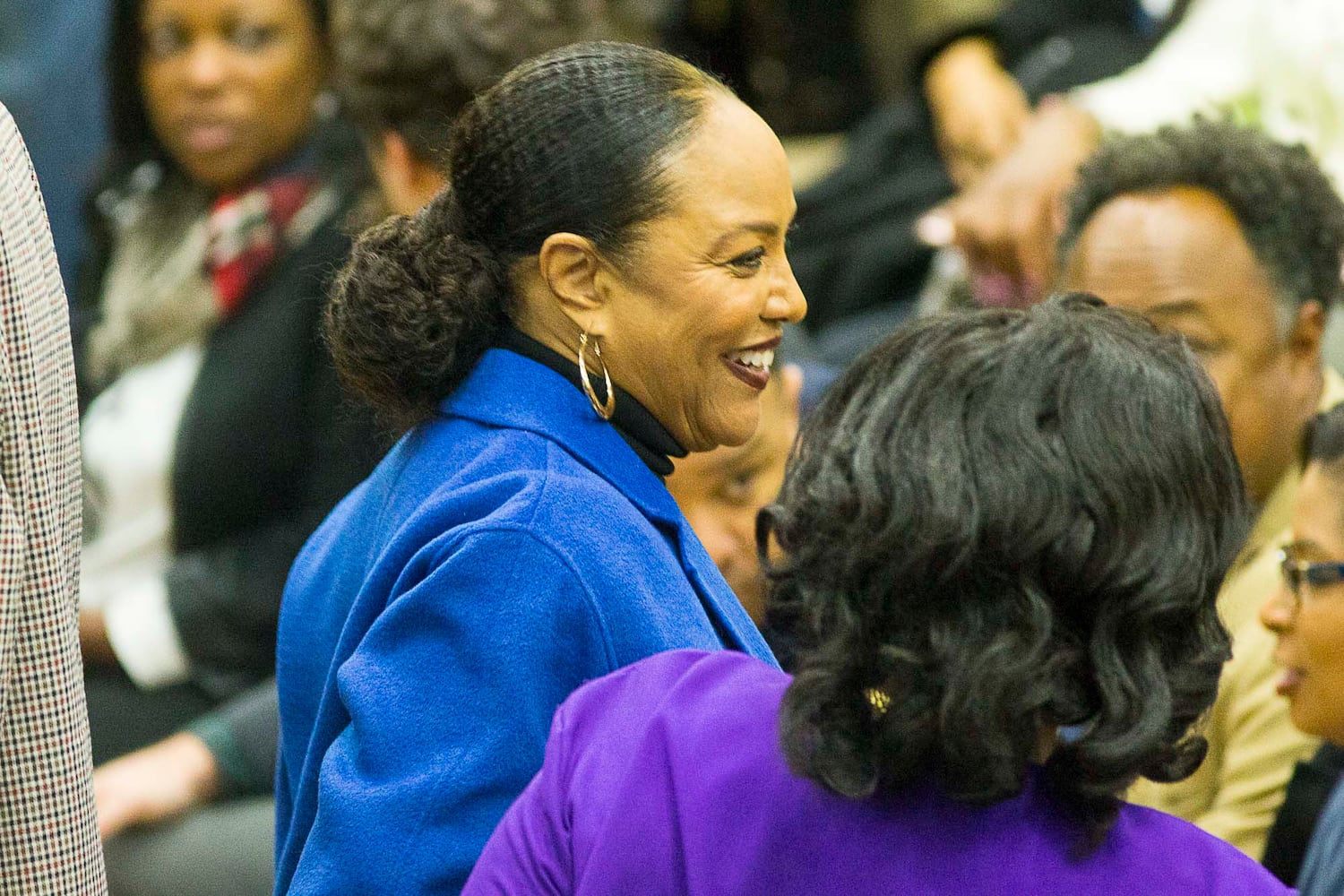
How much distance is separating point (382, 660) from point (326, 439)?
165 cm

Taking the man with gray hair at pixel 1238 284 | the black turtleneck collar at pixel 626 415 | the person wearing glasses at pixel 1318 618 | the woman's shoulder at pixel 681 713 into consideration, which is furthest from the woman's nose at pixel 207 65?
the woman's shoulder at pixel 681 713

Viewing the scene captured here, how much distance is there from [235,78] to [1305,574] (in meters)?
2.31

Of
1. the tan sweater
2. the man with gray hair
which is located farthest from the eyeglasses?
the man with gray hair

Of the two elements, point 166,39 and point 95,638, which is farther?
point 166,39

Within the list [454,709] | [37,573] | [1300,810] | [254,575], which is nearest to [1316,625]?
[1300,810]

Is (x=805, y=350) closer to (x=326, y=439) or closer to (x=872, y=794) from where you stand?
(x=326, y=439)

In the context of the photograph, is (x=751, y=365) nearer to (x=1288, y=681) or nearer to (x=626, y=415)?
(x=626, y=415)

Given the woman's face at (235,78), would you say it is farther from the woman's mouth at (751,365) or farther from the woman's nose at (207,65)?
the woman's mouth at (751,365)

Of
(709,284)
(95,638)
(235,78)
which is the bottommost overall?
(95,638)

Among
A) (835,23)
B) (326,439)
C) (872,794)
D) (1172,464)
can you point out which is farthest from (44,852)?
(835,23)

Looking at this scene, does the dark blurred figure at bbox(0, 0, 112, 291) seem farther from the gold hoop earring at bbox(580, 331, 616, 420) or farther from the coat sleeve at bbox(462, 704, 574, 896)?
the coat sleeve at bbox(462, 704, 574, 896)

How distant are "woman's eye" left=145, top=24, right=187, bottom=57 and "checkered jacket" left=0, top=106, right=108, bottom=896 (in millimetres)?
2038

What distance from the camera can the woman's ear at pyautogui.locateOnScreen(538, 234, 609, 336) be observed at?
67.2 inches

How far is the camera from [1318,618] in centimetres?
218
